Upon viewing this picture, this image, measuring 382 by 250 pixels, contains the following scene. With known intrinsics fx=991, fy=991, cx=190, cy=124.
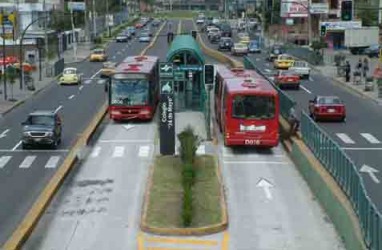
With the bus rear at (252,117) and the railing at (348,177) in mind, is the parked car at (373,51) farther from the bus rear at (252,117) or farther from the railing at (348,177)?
the bus rear at (252,117)

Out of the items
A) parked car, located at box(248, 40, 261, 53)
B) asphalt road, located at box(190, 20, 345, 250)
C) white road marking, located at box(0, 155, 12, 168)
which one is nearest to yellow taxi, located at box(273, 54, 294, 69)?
parked car, located at box(248, 40, 261, 53)

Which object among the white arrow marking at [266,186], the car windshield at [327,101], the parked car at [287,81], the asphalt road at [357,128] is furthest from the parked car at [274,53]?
the white arrow marking at [266,186]

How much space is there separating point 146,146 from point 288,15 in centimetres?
10446

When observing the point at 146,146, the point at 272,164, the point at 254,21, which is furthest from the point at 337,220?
the point at 254,21

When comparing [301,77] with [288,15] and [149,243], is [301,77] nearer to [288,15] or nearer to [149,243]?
[149,243]

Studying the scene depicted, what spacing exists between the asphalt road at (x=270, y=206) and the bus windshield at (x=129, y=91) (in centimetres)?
1046

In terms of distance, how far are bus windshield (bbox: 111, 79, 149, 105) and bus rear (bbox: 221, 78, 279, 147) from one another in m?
10.3

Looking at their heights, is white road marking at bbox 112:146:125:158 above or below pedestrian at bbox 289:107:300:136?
below

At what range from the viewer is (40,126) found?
39.0 meters

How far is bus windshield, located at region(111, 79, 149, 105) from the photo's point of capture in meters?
45.8

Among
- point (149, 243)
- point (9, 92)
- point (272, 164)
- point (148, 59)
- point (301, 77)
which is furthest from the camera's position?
point (301, 77)

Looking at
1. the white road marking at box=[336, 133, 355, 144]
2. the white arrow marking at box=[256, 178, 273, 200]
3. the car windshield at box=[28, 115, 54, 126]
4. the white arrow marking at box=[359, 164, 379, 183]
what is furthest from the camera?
the white road marking at box=[336, 133, 355, 144]

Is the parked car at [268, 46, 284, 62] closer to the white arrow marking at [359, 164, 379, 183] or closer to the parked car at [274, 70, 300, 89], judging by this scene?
the parked car at [274, 70, 300, 89]

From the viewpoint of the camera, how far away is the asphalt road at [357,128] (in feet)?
112
